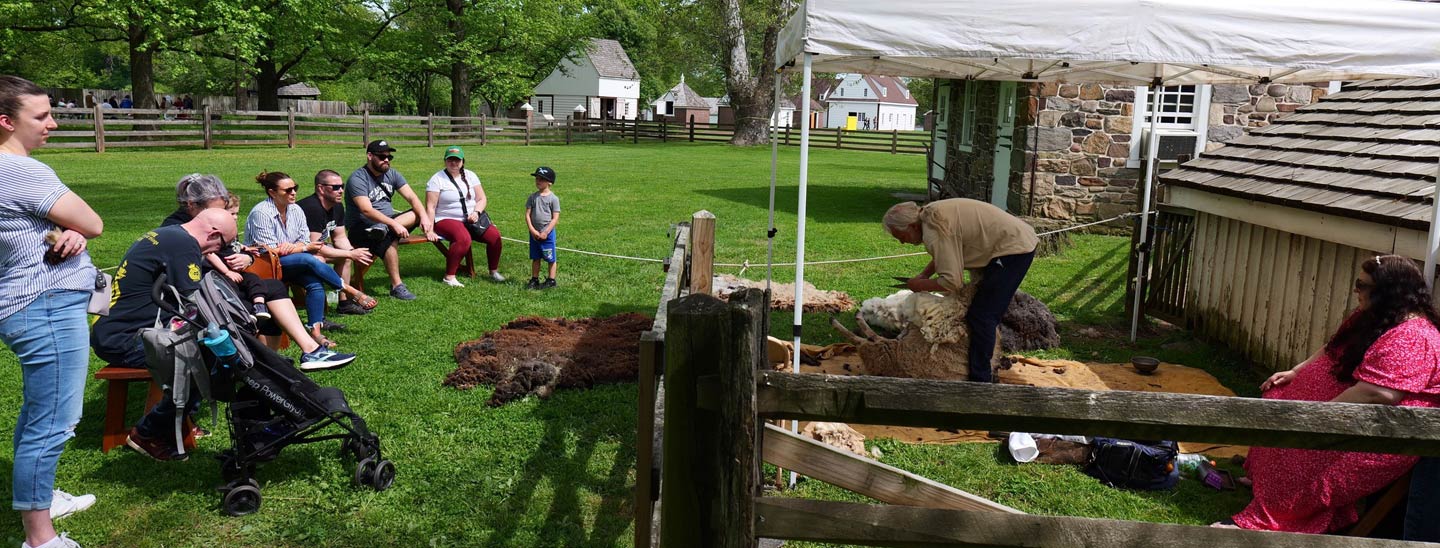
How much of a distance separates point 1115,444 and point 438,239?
6622mm

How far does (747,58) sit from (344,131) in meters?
15.2

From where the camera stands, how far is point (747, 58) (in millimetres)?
37969

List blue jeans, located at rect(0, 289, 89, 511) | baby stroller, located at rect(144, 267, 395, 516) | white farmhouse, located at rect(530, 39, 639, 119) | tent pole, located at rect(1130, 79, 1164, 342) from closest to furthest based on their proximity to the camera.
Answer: blue jeans, located at rect(0, 289, 89, 511), baby stroller, located at rect(144, 267, 395, 516), tent pole, located at rect(1130, 79, 1164, 342), white farmhouse, located at rect(530, 39, 639, 119)

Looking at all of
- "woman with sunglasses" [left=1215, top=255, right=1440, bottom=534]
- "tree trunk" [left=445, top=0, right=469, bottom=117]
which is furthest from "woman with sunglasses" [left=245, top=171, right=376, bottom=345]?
"tree trunk" [left=445, top=0, right=469, bottom=117]

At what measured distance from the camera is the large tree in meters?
33.9

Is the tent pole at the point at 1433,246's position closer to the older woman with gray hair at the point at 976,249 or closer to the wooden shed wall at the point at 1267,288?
the wooden shed wall at the point at 1267,288

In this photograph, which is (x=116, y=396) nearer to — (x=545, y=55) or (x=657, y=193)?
(x=657, y=193)

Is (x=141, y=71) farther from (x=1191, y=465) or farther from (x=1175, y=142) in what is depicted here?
(x=1191, y=465)

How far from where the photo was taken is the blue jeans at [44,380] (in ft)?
12.0

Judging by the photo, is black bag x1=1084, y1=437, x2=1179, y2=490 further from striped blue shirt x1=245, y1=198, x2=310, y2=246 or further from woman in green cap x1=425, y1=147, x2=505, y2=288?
woman in green cap x1=425, y1=147, x2=505, y2=288

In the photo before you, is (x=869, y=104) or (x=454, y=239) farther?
(x=869, y=104)

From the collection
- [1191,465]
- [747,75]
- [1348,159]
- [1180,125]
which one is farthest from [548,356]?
[747,75]

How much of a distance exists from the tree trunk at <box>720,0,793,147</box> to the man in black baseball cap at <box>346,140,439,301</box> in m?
24.2

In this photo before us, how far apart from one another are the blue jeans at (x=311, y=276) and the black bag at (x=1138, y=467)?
544 centimetres
